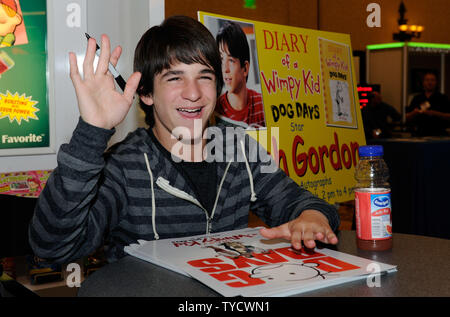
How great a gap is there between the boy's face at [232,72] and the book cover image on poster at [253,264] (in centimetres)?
116

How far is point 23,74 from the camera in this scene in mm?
1763

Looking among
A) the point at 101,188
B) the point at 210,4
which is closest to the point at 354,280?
the point at 101,188

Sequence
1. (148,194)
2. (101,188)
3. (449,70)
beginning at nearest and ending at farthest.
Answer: (101,188)
(148,194)
(449,70)

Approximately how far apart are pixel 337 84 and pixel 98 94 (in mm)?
1922

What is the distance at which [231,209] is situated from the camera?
1351 millimetres

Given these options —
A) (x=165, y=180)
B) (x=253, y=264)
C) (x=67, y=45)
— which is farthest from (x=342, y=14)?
(x=253, y=264)

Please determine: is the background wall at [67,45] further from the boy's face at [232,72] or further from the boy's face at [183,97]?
the boy's face at [183,97]

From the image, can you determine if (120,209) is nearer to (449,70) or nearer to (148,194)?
(148,194)

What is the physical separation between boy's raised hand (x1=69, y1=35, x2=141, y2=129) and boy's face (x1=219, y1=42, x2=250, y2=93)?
3.75ft

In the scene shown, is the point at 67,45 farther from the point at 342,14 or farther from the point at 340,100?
the point at 342,14

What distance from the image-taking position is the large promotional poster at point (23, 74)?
1.72m

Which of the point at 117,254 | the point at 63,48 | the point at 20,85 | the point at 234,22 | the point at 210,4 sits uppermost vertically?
the point at 210,4

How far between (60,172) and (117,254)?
403 mm

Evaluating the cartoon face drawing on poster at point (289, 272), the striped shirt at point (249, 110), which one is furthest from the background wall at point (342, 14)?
the cartoon face drawing on poster at point (289, 272)
